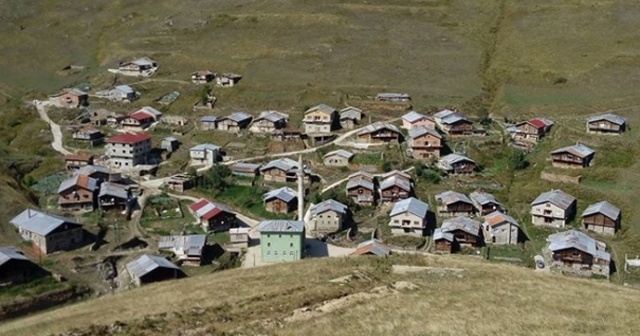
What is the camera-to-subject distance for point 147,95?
226 ft

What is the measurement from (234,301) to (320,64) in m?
50.6

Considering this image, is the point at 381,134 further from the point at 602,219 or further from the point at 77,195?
the point at 77,195

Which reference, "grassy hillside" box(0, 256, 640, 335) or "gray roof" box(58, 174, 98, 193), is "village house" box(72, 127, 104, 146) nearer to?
"gray roof" box(58, 174, 98, 193)

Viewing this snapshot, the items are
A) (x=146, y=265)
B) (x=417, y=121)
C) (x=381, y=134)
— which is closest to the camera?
(x=146, y=265)

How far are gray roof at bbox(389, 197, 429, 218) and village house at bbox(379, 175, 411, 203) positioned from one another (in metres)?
→ 1.16

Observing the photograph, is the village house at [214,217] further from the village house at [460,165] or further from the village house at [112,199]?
the village house at [460,165]

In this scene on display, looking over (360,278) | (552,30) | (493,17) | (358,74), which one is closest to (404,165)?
(358,74)

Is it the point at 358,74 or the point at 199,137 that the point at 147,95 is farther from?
the point at 358,74

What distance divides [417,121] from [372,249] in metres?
21.5

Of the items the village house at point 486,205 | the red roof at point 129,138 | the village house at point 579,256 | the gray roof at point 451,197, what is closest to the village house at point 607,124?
the village house at point 486,205

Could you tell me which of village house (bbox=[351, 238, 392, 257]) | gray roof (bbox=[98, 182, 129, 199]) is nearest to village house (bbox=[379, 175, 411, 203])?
village house (bbox=[351, 238, 392, 257])

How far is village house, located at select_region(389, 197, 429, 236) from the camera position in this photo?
43.1 metres

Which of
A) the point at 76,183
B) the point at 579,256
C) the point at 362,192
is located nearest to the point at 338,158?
the point at 362,192

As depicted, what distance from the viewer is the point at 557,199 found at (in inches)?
1716
